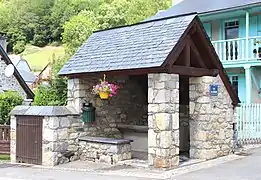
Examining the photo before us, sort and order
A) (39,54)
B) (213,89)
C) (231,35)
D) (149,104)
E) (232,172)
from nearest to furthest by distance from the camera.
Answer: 1. (232,172)
2. (149,104)
3. (213,89)
4. (231,35)
5. (39,54)

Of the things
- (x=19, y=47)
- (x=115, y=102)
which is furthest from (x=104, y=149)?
(x=19, y=47)

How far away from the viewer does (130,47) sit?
12.3 metres

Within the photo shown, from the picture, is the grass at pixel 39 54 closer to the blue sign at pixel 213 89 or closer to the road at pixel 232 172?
the blue sign at pixel 213 89

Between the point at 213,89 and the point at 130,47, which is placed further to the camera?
the point at 213,89

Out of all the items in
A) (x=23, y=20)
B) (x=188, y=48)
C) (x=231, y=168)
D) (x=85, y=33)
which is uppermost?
(x=23, y=20)

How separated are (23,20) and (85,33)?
3712cm

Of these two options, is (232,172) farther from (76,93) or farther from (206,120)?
(76,93)

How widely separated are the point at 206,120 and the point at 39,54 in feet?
208

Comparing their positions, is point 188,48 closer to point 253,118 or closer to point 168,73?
point 168,73

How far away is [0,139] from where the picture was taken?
15102 millimetres

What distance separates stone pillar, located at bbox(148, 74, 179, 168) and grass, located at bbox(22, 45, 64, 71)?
57.1 meters

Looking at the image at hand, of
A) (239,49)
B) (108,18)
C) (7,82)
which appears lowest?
(7,82)

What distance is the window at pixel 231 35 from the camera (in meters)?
21.5

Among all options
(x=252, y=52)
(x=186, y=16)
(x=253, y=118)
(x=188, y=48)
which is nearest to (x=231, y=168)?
(x=188, y=48)
